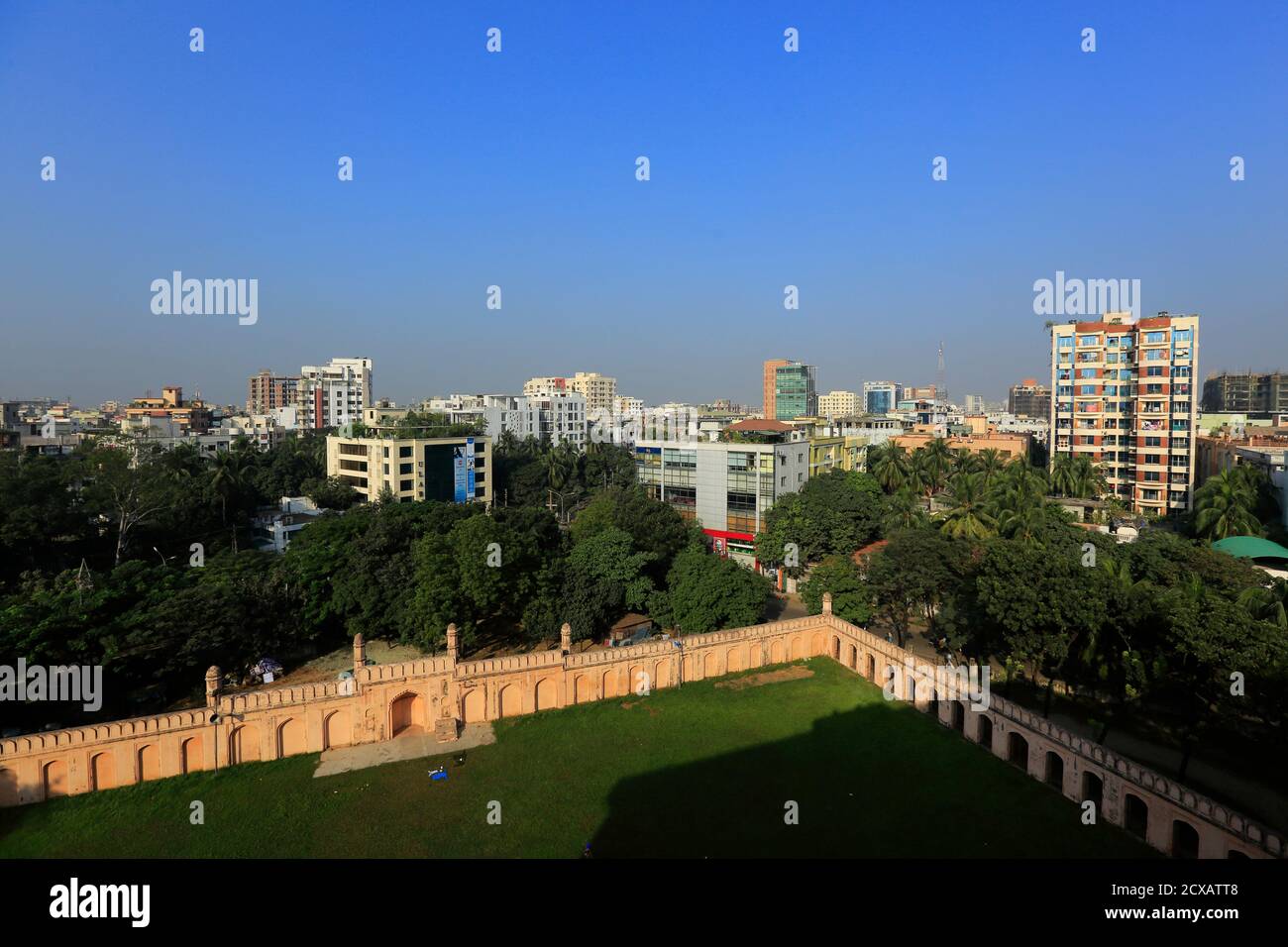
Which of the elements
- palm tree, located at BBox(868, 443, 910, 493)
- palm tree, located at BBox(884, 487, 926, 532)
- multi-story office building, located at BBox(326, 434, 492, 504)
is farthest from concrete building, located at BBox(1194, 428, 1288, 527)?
multi-story office building, located at BBox(326, 434, 492, 504)

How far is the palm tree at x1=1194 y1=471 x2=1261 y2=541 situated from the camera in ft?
145

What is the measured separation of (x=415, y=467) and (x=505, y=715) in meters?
43.1

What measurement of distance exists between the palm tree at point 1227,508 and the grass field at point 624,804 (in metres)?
31.7

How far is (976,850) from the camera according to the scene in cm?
1891

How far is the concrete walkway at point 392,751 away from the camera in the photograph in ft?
77.7

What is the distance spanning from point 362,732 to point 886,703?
63.7 feet

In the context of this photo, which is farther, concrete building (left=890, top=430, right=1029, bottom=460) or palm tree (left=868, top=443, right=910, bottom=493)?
concrete building (left=890, top=430, right=1029, bottom=460)

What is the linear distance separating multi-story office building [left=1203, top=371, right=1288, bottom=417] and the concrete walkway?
147240mm

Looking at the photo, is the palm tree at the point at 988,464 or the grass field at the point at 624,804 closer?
the grass field at the point at 624,804

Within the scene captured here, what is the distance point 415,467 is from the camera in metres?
66.2

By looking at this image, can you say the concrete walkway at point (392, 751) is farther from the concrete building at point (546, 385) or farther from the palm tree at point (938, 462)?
the concrete building at point (546, 385)

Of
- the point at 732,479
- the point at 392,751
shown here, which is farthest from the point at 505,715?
the point at 732,479

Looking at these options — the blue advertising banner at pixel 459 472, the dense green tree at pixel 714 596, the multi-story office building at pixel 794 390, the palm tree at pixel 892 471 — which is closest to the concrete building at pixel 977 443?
the palm tree at pixel 892 471

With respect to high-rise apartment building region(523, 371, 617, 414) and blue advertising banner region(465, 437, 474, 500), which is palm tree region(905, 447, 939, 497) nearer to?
blue advertising banner region(465, 437, 474, 500)
